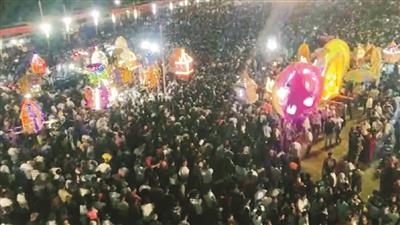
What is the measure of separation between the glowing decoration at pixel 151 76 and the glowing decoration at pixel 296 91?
7.52 meters

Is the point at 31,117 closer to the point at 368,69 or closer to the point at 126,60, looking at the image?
the point at 126,60

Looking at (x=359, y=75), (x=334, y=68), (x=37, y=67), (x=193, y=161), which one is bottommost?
(x=193, y=161)

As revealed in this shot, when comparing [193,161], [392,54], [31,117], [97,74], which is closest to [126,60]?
[97,74]

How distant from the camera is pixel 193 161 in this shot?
1394cm

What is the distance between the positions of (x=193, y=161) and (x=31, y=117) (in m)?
5.72

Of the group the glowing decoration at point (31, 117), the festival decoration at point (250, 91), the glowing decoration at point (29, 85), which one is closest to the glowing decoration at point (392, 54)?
the festival decoration at point (250, 91)

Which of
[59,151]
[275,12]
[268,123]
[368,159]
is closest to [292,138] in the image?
[268,123]

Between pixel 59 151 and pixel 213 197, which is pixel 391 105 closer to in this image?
pixel 213 197

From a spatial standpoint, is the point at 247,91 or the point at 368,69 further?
the point at 368,69

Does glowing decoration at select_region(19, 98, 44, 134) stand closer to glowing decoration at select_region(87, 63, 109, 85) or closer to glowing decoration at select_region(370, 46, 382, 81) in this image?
glowing decoration at select_region(87, 63, 109, 85)

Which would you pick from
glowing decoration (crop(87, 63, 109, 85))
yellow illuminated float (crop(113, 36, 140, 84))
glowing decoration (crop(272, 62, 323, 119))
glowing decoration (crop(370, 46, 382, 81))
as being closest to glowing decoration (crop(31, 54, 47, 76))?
yellow illuminated float (crop(113, 36, 140, 84))

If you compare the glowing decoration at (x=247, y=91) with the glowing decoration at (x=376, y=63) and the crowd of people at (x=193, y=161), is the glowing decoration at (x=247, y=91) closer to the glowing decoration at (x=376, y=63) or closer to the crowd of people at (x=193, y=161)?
the crowd of people at (x=193, y=161)

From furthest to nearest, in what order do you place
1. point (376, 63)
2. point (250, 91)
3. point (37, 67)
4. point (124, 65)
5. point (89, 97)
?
point (37, 67), point (124, 65), point (376, 63), point (89, 97), point (250, 91)

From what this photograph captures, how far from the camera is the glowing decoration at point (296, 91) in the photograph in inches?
594
